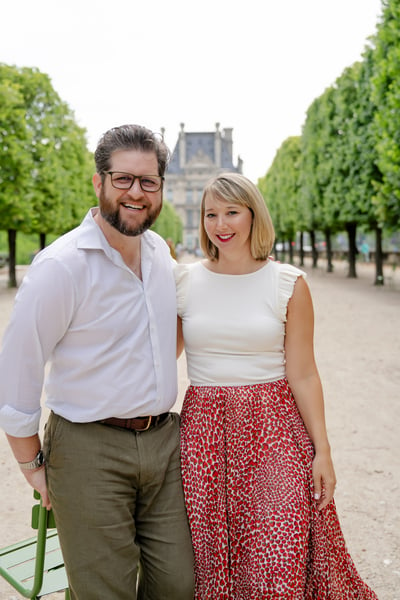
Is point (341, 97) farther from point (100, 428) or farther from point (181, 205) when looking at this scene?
point (181, 205)

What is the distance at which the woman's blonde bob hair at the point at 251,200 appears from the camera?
2.58 m

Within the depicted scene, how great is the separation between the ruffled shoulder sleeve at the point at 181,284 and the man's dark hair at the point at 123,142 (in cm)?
54

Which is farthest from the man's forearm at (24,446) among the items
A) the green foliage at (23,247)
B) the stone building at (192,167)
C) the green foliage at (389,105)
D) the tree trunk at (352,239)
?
the stone building at (192,167)

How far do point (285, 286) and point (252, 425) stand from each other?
1.94 ft

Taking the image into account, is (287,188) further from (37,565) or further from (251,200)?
(37,565)

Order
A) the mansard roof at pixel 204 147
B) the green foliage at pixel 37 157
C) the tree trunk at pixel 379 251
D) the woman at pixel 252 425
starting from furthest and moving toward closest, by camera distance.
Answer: the mansard roof at pixel 204 147 < the tree trunk at pixel 379 251 < the green foliage at pixel 37 157 < the woman at pixel 252 425

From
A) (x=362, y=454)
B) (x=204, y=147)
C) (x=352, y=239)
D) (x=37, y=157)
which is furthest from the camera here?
(x=204, y=147)

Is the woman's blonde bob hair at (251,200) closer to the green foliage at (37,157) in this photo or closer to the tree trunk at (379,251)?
the green foliage at (37,157)

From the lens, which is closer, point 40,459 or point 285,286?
point 40,459

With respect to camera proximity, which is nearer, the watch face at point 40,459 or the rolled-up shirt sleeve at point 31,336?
the rolled-up shirt sleeve at point 31,336

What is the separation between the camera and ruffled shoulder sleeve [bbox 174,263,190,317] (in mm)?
2684

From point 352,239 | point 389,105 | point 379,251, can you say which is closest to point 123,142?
point 389,105

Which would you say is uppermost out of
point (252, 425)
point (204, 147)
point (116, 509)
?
point (204, 147)

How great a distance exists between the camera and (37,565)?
2.52m
